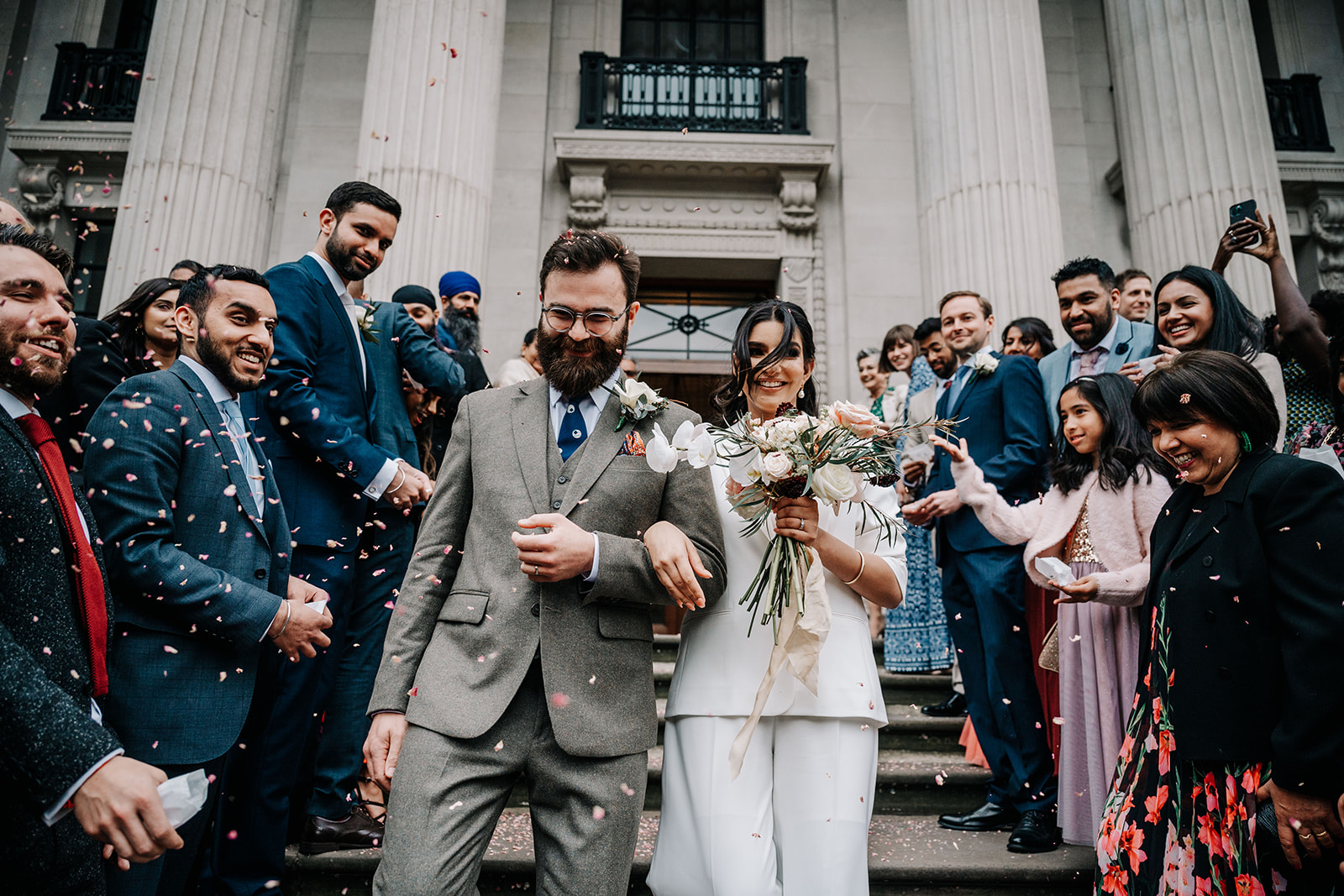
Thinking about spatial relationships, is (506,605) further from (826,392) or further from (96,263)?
(96,263)

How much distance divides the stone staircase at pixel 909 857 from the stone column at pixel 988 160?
13.2ft

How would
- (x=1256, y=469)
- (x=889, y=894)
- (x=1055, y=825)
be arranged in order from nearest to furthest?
(x=1256, y=469)
(x=889, y=894)
(x=1055, y=825)

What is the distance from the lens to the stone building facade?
7312mm

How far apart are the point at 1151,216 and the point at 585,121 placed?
623cm

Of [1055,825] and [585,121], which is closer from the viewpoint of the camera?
[1055,825]

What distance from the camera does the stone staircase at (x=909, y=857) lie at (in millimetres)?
2947

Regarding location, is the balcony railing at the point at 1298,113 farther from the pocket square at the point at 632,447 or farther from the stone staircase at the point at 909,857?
the pocket square at the point at 632,447

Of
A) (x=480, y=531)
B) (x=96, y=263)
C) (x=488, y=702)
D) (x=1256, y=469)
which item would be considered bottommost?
(x=488, y=702)

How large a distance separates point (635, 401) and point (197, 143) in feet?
25.6

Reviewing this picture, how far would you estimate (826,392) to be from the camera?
9.10 meters

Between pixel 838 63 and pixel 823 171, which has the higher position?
pixel 838 63

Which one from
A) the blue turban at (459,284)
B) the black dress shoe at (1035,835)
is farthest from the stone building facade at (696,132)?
the black dress shoe at (1035,835)

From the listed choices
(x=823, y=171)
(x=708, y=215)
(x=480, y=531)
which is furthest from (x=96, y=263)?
(x=480, y=531)

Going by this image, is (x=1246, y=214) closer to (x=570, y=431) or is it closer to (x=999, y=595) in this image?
(x=999, y=595)
